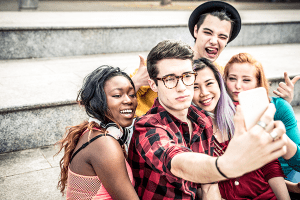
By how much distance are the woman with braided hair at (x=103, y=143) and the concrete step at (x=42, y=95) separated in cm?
117

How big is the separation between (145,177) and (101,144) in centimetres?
28

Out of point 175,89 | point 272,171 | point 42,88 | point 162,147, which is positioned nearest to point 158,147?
point 162,147

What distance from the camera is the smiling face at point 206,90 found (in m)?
1.92

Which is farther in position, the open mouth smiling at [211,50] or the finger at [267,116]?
the open mouth smiling at [211,50]

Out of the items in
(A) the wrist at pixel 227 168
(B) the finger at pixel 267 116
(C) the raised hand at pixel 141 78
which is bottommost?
(C) the raised hand at pixel 141 78

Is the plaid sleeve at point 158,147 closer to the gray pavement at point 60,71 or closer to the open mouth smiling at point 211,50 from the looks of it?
the gray pavement at point 60,71

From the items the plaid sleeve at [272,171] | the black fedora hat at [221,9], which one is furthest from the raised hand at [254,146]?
the black fedora hat at [221,9]

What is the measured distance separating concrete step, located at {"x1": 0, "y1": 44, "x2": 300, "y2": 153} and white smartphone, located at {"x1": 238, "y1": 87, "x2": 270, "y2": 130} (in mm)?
2311

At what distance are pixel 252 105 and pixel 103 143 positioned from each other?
84 centimetres

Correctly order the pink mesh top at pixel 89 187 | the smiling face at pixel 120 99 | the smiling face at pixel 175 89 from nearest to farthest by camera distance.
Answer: the smiling face at pixel 175 89 < the pink mesh top at pixel 89 187 < the smiling face at pixel 120 99

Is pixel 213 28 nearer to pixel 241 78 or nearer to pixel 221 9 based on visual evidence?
pixel 221 9

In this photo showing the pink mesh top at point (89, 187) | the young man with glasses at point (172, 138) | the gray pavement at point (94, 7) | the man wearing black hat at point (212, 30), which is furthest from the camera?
the gray pavement at point (94, 7)

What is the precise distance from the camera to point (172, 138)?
1.40 meters

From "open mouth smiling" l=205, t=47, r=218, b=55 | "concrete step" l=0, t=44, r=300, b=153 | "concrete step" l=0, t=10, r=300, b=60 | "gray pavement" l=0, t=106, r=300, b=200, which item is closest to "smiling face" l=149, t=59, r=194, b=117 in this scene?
"open mouth smiling" l=205, t=47, r=218, b=55
